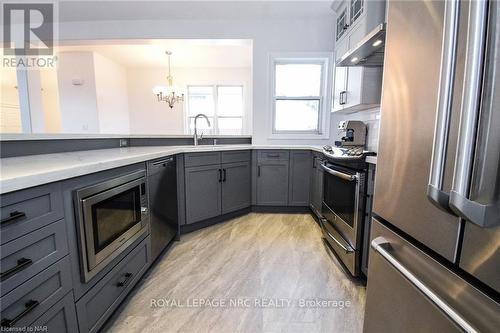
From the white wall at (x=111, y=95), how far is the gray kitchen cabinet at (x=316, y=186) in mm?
4617

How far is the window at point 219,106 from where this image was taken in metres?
6.28

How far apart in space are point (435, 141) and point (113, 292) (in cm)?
155

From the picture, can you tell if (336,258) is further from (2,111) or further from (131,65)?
(131,65)

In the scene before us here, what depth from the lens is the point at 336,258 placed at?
193 cm

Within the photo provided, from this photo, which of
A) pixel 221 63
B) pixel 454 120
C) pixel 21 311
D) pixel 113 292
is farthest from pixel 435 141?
pixel 221 63

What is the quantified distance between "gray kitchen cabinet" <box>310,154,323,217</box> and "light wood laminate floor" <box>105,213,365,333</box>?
0.45 m

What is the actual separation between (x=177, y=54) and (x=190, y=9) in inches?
89.9

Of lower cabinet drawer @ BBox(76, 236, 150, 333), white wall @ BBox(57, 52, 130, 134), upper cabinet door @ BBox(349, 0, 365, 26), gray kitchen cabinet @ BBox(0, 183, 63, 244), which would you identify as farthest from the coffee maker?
white wall @ BBox(57, 52, 130, 134)

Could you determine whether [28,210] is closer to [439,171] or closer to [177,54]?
[439,171]

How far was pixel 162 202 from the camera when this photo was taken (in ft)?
6.08

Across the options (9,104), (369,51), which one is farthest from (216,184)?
(9,104)

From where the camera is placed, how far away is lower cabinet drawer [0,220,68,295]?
26.8 inches

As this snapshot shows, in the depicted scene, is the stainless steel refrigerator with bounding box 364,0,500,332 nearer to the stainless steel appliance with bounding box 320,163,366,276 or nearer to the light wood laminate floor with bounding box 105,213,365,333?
the light wood laminate floor with bounding box 105,213,365,333

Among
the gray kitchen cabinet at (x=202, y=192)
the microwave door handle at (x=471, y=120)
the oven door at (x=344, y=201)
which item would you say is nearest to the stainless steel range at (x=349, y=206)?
the oven door at (x=344, y=201)
